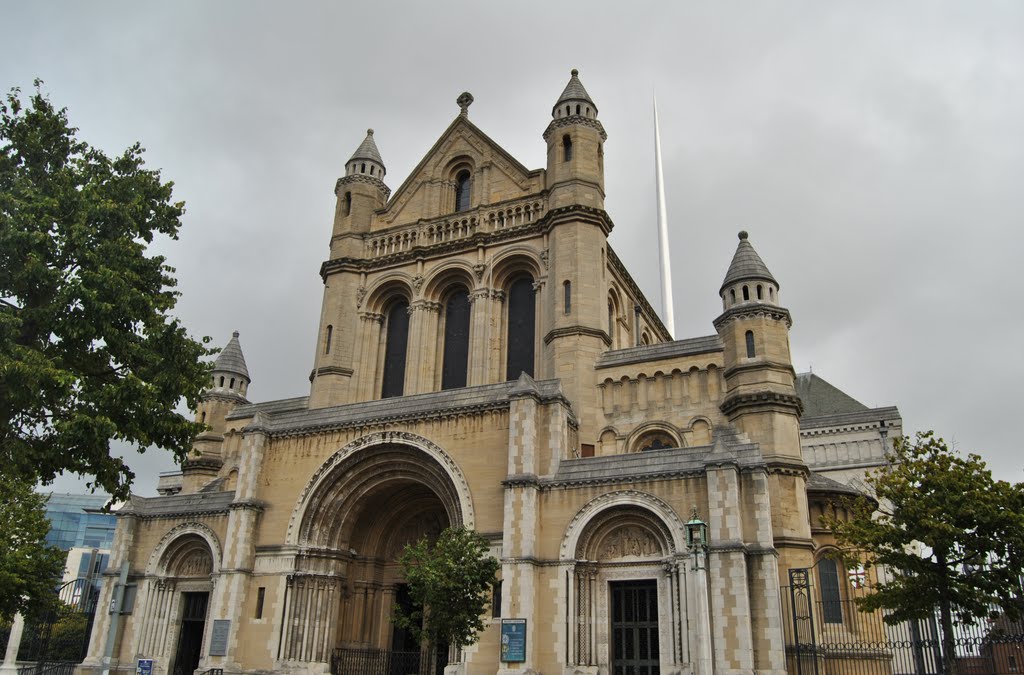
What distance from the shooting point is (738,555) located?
21375 mm

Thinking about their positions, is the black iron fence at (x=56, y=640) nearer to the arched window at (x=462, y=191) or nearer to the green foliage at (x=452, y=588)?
the green foliage at (x=452, y=588)

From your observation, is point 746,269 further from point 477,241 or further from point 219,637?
point 219,637

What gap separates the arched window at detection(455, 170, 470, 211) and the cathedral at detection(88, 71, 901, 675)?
15 cm

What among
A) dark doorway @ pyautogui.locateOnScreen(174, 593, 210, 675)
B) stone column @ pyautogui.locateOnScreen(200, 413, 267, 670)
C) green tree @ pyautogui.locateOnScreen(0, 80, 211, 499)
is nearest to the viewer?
green tree @ pyautogui.locateOnScreen(0, 80, 211, 499)

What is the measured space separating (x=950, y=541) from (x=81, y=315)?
69.5 feet

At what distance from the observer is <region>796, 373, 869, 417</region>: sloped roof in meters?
47.1

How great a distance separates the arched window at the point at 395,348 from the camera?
115 feet

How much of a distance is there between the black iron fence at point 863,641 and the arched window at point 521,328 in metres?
13.4

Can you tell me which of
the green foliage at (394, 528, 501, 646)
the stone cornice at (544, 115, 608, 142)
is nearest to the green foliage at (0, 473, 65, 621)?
the green foliage at (394, 528, 501, 646)

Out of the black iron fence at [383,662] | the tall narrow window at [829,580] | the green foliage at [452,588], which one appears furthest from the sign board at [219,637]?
the tall narrow window at [829,580]

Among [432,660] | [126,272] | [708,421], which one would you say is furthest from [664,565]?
[126,272]

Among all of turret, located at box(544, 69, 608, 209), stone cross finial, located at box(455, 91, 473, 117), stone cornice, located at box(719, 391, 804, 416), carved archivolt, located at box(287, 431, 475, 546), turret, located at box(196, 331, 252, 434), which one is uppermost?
stone cross finial, located at box(455, 91, 473, 117)

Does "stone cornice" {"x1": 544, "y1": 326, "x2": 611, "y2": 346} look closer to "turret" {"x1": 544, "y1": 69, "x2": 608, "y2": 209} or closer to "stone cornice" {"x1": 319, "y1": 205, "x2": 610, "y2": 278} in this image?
"stone cornice" {"x1": 319, "y1": 205, "x2": 610, "y2": 278}

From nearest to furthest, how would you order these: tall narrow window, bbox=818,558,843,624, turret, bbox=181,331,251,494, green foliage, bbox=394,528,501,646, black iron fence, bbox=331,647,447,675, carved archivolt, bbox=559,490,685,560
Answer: green foliage, bbox=394,528,501,646
carved archivolt, bbox=559,490,685,560
black iron fence, bbox=331,647,447,675
tall narrow window, bbox=818,558,843,624
turret, bbox=181,331,251,494
